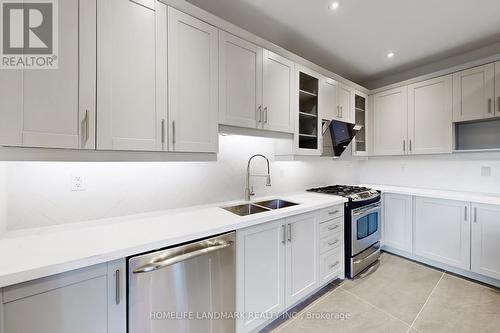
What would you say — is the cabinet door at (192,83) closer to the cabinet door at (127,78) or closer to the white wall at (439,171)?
the cabinet door at (127,78)

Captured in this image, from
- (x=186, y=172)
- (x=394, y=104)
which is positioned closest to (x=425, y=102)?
(x=394, y=104)

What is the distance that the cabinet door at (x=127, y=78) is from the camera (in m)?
1.20

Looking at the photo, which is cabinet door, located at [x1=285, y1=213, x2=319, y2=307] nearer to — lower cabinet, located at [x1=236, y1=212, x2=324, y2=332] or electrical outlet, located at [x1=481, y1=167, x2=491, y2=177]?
lower cabinet, located at [x1=236, y1=212, x2=324, y2=332]

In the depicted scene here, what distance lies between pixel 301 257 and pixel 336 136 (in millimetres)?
1628

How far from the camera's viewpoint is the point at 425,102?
110 inches

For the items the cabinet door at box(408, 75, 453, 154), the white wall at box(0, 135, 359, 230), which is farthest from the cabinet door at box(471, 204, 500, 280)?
the white wall at box(0, 135, 359, 230)

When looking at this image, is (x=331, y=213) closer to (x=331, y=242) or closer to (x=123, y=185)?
(x=331, y=242)

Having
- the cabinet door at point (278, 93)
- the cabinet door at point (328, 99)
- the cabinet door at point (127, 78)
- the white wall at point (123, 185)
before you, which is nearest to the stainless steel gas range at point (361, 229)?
the white wall at point (123, 185)

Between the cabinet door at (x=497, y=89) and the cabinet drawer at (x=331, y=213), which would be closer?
the cabinet drawer at (x=331, y=213)

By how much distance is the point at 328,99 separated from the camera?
2598mm

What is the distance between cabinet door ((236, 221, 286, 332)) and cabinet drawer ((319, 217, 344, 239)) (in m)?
0.54

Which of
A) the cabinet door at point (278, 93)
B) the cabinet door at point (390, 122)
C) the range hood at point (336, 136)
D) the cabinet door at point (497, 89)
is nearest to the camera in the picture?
the cabinet door at point (278, 93)

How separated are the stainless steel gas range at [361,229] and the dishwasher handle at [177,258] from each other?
1549 millimetres

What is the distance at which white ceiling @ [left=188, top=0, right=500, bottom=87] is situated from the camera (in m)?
1.81
